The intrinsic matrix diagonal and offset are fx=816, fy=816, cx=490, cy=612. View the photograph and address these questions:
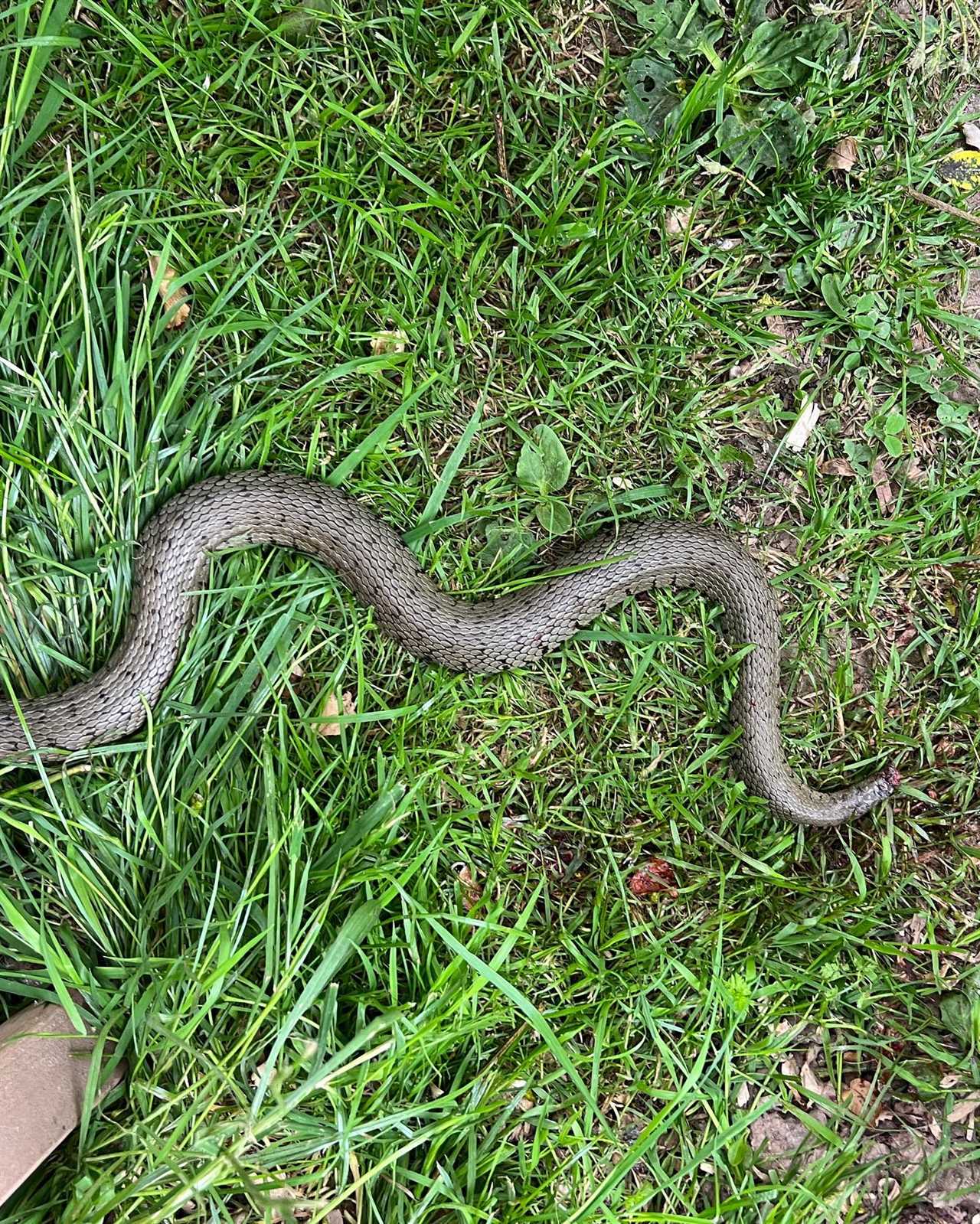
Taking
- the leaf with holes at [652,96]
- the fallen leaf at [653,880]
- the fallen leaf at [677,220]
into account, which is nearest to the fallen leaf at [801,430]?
the fallen leaf at [677,220]

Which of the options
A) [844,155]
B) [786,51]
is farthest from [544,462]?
[786,51]

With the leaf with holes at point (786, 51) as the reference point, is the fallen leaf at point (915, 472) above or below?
below

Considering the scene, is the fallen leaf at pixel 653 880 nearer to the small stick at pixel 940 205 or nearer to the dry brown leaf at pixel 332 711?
the dry brown leaf at pixel 332 711

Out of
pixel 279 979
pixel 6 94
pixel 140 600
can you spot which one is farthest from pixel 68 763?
pixel 6 94

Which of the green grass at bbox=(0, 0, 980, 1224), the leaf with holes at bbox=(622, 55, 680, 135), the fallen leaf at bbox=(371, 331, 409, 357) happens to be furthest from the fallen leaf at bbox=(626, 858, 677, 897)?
the leaf with holes at bbox=(622, 55, 680, 135)

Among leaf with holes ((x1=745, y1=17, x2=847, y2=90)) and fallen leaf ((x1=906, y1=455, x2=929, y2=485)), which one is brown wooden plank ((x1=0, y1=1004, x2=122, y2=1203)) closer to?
fallen leaf ((x1=906, y1=455, x2=929, y2=485))

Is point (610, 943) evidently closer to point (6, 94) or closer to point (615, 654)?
point (615, 654)
